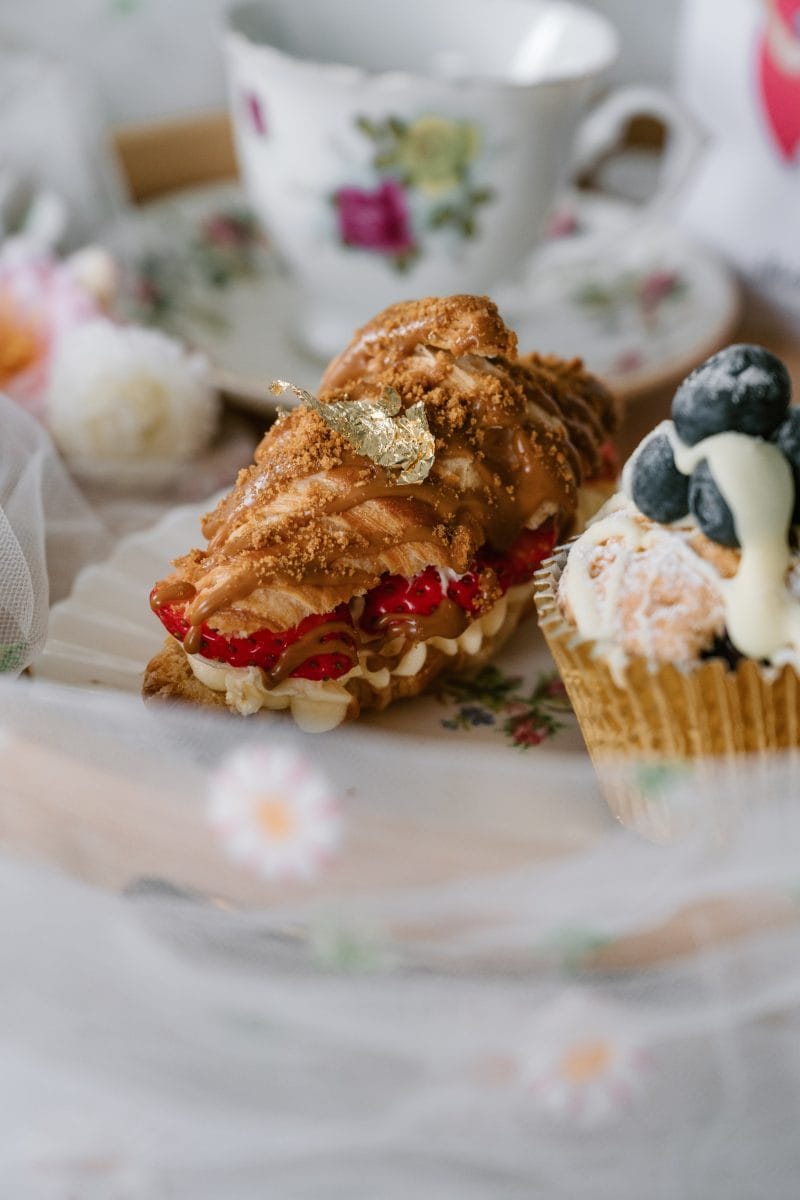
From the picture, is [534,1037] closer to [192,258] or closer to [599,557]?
[599,557]

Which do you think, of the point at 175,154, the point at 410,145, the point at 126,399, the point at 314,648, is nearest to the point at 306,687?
the point at 314,648

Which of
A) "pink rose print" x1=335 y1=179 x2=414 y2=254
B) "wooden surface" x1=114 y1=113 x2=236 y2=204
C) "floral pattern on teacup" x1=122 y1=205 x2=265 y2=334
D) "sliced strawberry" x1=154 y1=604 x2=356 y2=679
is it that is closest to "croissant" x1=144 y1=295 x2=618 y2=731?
"sliced strawberry" x1=154 y1=604 x2=356 y2=679

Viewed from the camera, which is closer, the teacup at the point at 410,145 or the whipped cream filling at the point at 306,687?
the whipped cream filling at the point at 306,687

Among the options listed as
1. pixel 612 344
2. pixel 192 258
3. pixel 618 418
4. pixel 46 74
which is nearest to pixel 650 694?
pixel 618 418

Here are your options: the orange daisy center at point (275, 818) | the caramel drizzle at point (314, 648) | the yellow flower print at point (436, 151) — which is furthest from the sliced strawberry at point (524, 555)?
the yellow flower print at point (436, 151)

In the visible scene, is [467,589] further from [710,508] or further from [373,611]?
[710,508]

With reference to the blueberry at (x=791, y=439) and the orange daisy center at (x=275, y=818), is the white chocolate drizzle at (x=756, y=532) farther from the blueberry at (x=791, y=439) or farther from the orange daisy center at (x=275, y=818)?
the orange daisy center at (x=275, y=818)

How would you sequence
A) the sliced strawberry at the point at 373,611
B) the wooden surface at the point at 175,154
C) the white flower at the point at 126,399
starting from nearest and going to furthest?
Result: the sliced strawberry at the point at 373,611 < the white flower at the point at 126,399 < the wooden surface at the point at 175,154
